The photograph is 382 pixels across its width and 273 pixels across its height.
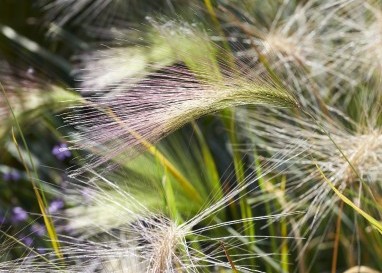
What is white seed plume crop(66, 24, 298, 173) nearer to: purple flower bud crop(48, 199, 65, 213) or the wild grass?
the wild grass

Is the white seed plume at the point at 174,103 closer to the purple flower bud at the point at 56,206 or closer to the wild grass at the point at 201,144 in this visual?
the wild grass at the point at 201,144

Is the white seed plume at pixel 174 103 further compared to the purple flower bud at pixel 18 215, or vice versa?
the purple flower bud at pixel 18 215

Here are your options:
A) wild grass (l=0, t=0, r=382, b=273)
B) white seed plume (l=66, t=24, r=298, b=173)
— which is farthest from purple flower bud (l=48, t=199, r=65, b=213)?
white seed plume (l=66, t=24, r=298, b=173)

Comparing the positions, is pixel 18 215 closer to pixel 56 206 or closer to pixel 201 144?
pixel 56 206

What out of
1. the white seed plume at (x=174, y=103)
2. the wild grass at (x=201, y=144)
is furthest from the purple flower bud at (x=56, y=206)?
A: the white seed plume at (x=174, y=103)

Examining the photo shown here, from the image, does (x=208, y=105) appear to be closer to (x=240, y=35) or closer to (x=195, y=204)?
(x=195, y=204)

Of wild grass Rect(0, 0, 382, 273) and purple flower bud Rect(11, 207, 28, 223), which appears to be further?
purple flower bud Rect(11, 207, 28, 223)

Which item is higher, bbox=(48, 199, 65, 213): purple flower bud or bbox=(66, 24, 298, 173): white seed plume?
bbox=(66, 24, 298, 173): white seed plume

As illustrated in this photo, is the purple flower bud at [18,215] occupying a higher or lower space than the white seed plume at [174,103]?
lower

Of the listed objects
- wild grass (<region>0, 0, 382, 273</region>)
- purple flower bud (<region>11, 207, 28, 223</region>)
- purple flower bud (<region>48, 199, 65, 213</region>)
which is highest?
wild grass (<region>0, 0, 382, 273</region>)
